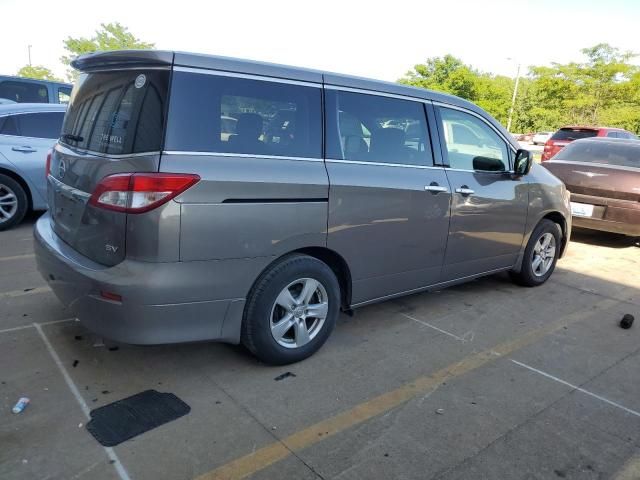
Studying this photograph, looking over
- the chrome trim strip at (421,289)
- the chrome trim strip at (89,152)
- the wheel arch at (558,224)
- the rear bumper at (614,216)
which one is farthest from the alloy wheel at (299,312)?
the rear bumper at (614,216)

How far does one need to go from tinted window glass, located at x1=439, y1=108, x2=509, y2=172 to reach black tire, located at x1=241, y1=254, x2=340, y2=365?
5.13ft

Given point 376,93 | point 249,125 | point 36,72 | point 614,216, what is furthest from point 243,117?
point 36,72

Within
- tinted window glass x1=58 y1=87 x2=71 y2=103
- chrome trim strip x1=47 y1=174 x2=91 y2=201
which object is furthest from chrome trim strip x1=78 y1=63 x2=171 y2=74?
tinted window glass x1=58 y1=87 x2=71 y2=103

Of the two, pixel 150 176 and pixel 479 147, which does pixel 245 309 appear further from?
pixel 479 147

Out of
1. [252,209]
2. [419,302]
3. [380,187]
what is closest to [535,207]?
[419,302]

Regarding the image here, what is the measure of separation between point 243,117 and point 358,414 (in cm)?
180

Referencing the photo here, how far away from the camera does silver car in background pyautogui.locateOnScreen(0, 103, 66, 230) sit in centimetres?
646

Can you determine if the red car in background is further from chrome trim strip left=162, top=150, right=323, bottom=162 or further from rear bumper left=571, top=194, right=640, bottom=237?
chrome trim strip left=162, top=150, right=323, bottom=162

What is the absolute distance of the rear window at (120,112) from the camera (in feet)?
8.97

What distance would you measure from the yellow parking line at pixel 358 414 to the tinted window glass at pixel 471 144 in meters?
1.46

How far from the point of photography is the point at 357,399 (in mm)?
3045

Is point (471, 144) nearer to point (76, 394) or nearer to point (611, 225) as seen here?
point (76, 394)

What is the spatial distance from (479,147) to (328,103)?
1718mm

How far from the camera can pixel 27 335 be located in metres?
3.57
